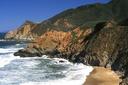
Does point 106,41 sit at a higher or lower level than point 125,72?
higher

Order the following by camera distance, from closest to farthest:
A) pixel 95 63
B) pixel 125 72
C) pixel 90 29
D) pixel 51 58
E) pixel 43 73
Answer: pixel 125 72 → pixel 43 73 → pixel 95 63 → pixel 51 58 → pixel 90 29

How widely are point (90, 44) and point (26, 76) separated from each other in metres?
18.2

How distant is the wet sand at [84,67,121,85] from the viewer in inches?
1850

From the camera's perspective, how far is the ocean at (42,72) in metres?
48.0

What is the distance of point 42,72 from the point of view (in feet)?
186

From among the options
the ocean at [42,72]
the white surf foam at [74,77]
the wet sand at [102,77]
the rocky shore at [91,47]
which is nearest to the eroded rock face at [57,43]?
the rocky shore at [91,47]

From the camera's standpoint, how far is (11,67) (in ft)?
209

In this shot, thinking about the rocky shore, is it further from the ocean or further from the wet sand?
the ocean

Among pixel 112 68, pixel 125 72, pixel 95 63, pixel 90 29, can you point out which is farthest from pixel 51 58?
pixel 125 72

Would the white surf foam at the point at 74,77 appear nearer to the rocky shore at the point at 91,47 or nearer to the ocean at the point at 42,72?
the ocean at the point at 42,72

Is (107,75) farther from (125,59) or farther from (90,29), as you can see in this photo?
(90,29)

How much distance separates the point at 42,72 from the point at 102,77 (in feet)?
32.2

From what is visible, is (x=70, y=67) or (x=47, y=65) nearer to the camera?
(x=70, y=67)

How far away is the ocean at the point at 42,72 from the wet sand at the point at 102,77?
0.85m
